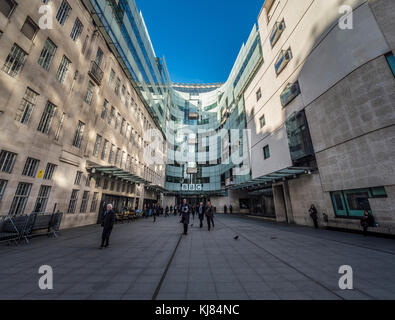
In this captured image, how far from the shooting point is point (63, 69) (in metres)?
12.3

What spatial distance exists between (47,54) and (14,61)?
272cm

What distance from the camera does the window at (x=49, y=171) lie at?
35.7 ft

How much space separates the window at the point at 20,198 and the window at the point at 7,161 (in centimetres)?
112

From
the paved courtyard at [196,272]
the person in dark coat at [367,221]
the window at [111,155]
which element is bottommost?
the paved courtyard at [196,272]

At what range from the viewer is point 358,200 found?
10461 mm

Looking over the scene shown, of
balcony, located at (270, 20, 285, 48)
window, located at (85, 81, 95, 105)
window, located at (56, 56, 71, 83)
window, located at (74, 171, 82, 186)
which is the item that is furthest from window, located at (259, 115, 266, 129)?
window, located at (74, 171, 82, 186)

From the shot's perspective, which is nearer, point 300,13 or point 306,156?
point 306,156

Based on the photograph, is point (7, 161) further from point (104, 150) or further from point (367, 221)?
point (367, 221)

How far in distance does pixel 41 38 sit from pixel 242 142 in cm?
2594

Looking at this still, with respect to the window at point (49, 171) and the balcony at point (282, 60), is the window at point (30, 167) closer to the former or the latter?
the window at point (49, 171)

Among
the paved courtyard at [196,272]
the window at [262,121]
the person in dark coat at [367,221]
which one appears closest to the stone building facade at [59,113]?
the paved courtyard at [196,272]

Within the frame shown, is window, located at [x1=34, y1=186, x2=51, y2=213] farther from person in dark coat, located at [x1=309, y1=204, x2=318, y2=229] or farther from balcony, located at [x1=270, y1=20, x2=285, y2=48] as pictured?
balcony, located at [x1=270, y1=20, x2=285, y2=48]
